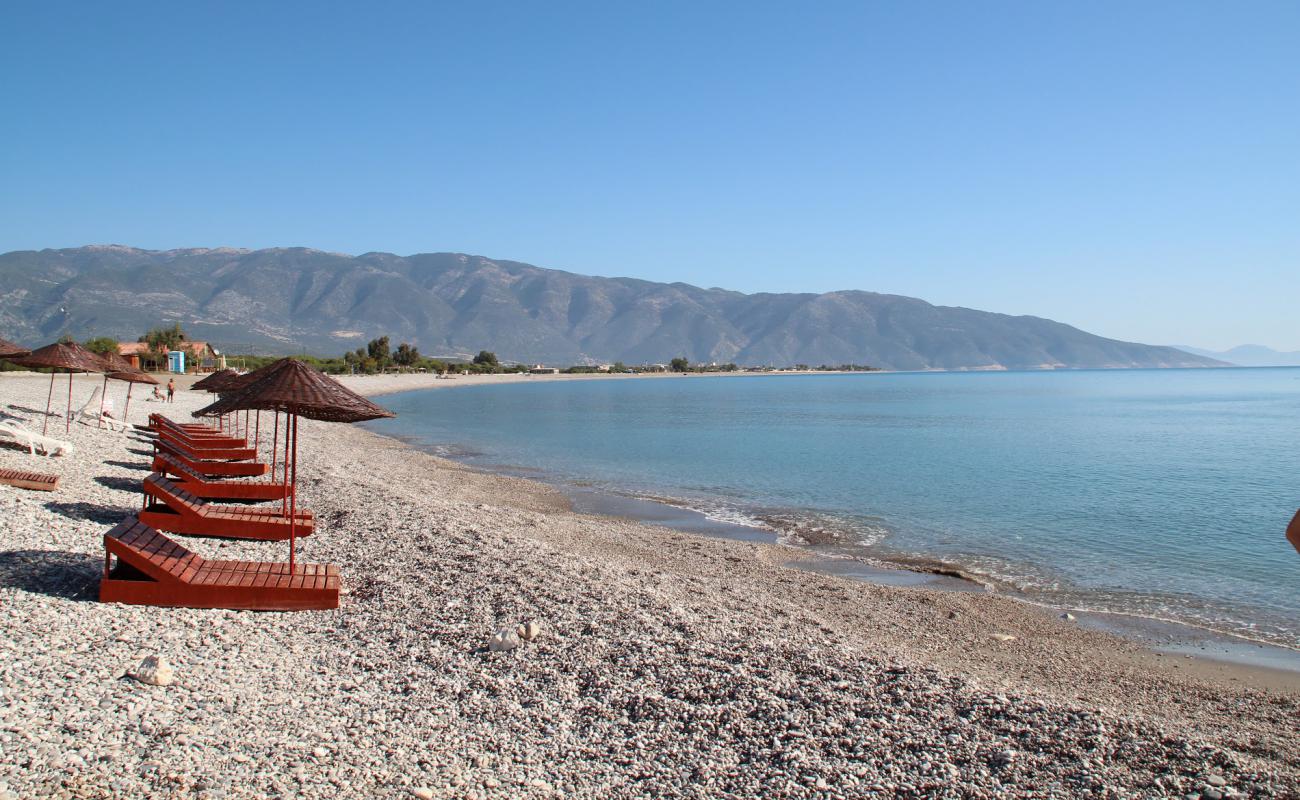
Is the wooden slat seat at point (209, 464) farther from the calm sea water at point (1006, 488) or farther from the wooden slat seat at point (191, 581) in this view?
the calm sea water at point (1006, 488)

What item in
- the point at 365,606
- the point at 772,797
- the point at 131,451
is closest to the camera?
the point at 772,797

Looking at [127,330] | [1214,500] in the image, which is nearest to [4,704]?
[1214,500]

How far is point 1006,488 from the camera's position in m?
23.3

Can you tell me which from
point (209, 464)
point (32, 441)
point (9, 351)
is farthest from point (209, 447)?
point (9, 351)

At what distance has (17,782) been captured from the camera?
159 inches

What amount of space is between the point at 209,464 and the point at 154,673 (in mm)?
9843

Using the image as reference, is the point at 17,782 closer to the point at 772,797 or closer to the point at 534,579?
the point at 772,797

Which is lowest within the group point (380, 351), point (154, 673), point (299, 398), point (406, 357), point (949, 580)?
point (949, 580)

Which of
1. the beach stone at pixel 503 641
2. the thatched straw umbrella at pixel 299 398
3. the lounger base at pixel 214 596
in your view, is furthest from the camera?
the thatched straw umbrella at pixel 299 398

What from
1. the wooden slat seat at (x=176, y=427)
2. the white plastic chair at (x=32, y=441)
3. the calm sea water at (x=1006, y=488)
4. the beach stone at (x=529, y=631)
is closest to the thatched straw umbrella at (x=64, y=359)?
the wooden slat seat at (x=176, y=427)

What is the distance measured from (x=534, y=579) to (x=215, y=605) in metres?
3.17

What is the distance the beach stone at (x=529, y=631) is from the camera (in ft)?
23.2

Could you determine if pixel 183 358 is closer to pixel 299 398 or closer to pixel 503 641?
pixel 299 398

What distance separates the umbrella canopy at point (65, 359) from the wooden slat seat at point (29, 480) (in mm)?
6793
